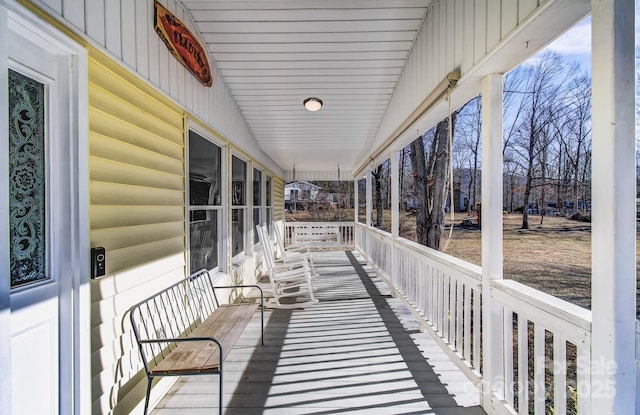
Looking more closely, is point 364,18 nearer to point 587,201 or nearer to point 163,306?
point 587,201

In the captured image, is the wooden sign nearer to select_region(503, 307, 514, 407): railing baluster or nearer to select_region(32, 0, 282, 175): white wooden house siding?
select_region(32, 0, 282, 175): white wooden house siding

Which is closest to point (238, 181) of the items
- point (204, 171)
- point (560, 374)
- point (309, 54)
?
point (204, 171)

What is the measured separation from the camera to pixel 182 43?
2346 millimetres

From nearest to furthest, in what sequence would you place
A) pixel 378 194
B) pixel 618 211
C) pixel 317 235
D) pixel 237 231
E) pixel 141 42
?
pixel 618 211, pixel 141 42, pixel 237 231, pixel 317 235, pixel 378 194

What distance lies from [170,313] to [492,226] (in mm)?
2245

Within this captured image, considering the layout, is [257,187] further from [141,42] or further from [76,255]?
[76,255]

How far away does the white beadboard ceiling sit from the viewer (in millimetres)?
2572

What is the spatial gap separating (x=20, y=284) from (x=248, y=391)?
151 centimetres

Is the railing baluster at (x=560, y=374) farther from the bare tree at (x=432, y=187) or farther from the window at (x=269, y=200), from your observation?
the window at (x=269, y=200)

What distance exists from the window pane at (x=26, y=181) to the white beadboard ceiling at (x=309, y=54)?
172 cm

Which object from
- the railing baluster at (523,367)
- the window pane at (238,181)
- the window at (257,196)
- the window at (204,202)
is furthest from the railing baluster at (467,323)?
the window at (257,196)

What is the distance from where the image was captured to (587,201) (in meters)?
1.97

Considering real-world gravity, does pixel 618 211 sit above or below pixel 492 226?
above

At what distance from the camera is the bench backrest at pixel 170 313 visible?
184cm
